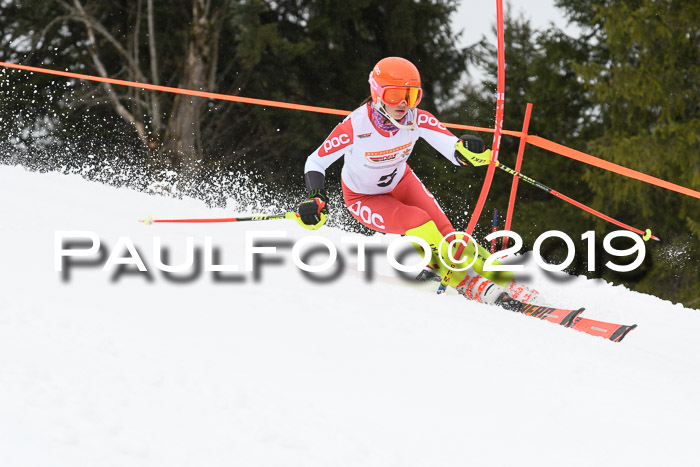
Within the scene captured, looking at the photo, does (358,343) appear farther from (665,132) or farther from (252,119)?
(252,119)

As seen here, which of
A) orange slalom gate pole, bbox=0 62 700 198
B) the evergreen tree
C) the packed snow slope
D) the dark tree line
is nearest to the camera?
the packed snow slope

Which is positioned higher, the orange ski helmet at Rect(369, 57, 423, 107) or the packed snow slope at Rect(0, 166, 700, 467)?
the orange ski helmet at Rect(369, 57, 423, 107)

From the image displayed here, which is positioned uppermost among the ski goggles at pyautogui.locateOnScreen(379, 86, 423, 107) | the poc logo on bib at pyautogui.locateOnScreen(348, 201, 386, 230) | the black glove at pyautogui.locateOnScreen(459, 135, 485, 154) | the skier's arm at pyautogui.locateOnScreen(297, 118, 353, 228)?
the ski goggles at pyautogui.locateOnScreen(379, 86, 423, 107)

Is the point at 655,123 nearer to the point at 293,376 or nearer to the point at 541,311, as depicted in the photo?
the point at 541,311

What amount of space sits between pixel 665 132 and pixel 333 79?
6.27 m

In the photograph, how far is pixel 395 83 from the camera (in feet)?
13.0

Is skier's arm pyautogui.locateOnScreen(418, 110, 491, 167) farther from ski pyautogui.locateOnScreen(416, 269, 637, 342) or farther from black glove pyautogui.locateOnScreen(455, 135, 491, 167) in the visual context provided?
ski pyautogui.locateOnScreen(416, 269, 637, 342)

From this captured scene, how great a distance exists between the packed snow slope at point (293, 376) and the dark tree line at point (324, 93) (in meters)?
7.77

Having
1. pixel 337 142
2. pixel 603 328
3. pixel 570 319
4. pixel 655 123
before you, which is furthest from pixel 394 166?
pixel 655 123

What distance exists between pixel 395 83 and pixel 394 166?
62 cm

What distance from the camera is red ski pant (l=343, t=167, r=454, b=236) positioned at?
13.9 ft

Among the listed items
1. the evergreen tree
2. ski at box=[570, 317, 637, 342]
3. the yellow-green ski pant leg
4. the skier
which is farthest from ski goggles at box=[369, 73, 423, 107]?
the evergreen tree

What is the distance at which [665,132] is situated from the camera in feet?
33.5

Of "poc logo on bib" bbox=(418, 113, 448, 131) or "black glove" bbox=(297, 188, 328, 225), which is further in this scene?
"poc logo on bib" bbox=(418, 113, 448, 131)
